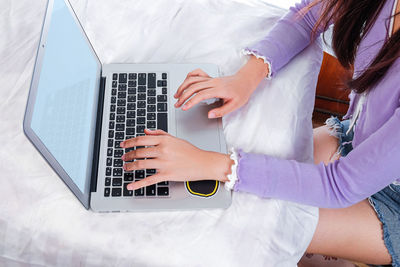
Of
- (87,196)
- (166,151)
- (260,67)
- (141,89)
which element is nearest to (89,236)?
(87,196)

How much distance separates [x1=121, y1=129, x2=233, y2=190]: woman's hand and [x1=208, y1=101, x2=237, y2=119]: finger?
0.26ft

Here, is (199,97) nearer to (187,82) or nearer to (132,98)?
(187,82)

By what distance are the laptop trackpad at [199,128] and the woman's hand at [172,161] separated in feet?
0.15

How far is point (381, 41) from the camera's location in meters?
0.79

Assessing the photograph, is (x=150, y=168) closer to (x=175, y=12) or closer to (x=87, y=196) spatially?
(x=87, y=196)

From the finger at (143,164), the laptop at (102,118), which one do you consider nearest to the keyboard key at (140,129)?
the laptop at (102,118)

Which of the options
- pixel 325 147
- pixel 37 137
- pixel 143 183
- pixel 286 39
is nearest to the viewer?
pixel 37 137

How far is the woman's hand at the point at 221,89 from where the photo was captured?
728 mm

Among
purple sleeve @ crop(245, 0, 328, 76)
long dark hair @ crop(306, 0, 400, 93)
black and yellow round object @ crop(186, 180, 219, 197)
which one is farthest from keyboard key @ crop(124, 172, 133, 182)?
long dark hair @ crop(306, 0, 400, 93)

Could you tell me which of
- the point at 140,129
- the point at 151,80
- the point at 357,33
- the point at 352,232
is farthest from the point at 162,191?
the point at 357,33

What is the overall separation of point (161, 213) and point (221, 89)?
0.87 ft

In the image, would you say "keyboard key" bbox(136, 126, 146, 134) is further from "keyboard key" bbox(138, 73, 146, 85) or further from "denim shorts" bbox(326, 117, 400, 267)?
"denim shorts" bbox(326, 117, 400, 267)

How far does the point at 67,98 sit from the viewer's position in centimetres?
64

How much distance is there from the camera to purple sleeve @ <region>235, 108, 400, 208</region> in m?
0.64
